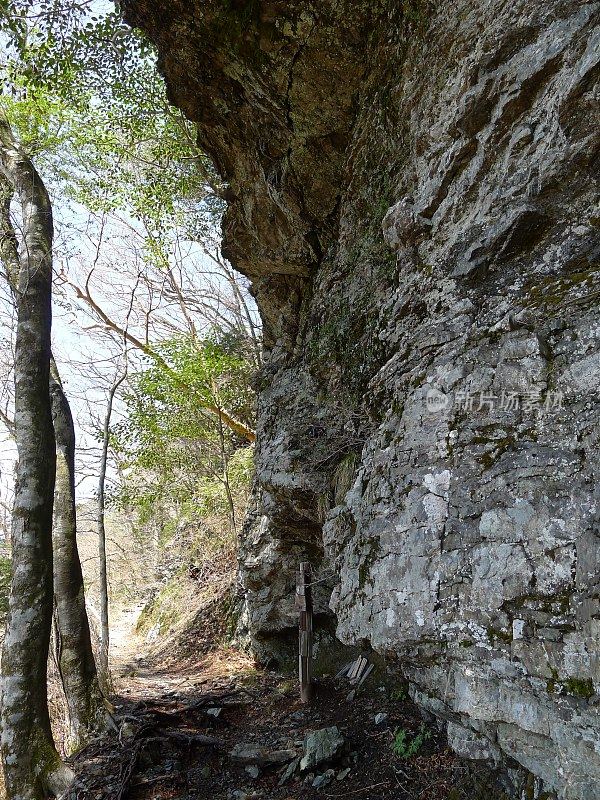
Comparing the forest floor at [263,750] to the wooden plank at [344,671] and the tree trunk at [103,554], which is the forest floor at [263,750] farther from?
the tree trunk at [103,554]

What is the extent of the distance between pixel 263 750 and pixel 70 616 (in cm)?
254

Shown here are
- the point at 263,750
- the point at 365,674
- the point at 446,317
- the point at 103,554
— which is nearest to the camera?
the point at 446,317

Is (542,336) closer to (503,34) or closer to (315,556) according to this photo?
(503,34)

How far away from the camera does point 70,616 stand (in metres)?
5.86

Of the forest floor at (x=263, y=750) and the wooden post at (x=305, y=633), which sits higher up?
the wooden post at (x=305, y=633)

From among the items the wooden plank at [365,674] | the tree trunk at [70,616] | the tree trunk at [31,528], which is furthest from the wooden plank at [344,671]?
the tree trunk at [31,528]

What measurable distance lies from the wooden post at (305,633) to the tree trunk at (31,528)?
307cm

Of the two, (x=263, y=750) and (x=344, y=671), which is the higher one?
(x=344, y=671)

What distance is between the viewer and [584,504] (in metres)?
2.54

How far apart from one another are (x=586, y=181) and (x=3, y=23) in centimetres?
702

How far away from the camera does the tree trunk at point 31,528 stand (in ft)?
14.5

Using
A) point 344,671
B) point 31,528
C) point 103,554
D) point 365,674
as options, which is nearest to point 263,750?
point 365,674

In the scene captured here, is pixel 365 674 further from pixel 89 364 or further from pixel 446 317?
pixel 89 364

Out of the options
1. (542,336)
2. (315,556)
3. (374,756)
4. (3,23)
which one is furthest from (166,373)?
(542,336)
